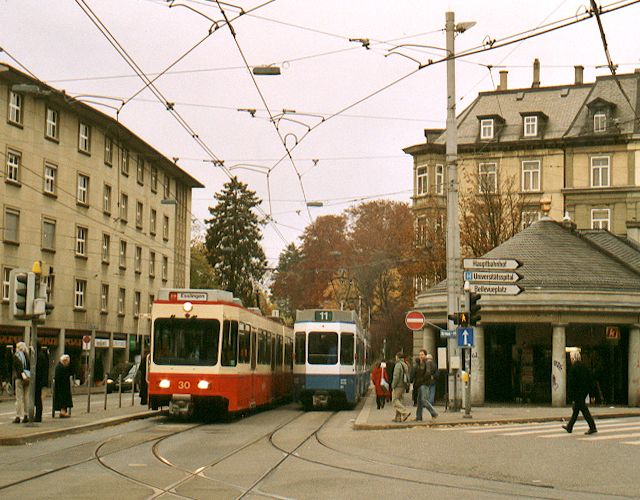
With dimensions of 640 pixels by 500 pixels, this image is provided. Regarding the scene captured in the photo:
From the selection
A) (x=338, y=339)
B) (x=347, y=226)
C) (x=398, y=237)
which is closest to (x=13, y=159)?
(x=338, y=339)

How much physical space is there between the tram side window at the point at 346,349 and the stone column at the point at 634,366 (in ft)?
28.8

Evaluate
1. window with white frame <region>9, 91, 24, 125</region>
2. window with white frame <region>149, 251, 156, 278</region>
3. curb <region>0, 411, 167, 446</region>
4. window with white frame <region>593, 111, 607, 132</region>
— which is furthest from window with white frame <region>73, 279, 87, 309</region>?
window with white frame <region>593, 111, 607, 132</region>

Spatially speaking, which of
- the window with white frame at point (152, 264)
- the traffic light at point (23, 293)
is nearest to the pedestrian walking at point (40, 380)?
the traffic light at point (23, 293)

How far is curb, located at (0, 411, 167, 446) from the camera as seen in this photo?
1823cm

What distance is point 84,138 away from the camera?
5325 cm

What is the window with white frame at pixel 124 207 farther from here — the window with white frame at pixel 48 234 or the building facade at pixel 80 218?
the window with white frame at pixel 48 234

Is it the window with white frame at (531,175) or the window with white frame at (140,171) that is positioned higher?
the window with white frame at (531,175)

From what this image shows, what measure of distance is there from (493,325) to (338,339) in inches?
258

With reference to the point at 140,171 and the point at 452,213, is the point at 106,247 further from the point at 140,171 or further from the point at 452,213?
the point at 452,213

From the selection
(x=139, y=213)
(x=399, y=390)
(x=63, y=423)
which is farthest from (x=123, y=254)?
(x=63, y=423)

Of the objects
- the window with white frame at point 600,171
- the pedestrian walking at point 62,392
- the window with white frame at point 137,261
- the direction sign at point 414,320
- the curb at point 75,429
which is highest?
the window with white frame at point 600,171

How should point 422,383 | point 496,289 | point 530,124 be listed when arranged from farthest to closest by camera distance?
point 530,124, point 422,383, point 496,289

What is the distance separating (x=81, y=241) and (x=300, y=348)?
23.3 meters

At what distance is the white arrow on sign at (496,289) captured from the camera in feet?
79.4
